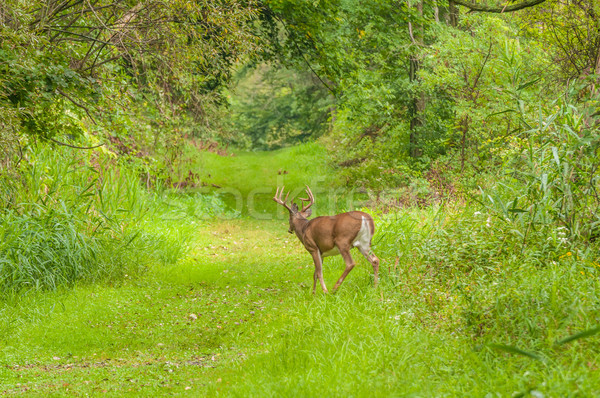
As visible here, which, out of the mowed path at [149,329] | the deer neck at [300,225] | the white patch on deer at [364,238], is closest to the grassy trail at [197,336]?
the mowed path at [149,329]

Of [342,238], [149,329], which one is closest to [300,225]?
[342,238]

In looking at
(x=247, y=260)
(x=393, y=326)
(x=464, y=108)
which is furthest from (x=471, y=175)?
(x=393, y=326)

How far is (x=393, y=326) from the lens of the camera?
5562mm

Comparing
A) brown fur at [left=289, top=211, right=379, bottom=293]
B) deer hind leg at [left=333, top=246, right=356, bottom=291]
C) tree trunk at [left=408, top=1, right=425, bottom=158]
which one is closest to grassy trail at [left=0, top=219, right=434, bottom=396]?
deer hind leg at [left=333, top=246, right=356, bottom=291]

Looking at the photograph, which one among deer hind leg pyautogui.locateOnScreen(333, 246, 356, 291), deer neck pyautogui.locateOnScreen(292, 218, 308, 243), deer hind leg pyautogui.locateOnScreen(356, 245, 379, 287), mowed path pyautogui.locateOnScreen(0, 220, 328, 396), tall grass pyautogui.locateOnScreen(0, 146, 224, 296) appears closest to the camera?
mowed path pyautogui.locateOnScreen(0, 220, 328, 396)

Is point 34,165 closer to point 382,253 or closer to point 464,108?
point 382,253

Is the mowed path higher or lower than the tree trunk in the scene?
lower

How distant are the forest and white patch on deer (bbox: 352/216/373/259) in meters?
0.16

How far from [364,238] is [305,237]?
931 mm

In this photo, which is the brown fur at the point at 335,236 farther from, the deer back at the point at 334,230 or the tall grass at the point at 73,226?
the tall grass at the point at 73,226

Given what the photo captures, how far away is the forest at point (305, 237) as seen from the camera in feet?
15.3

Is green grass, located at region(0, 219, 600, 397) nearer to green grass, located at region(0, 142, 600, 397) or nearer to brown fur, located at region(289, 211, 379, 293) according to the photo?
green grass, located at region(0, 142, 600, 397)

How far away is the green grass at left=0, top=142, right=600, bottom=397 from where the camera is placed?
4.17m

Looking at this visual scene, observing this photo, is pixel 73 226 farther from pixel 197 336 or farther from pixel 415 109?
pixel 415 109
